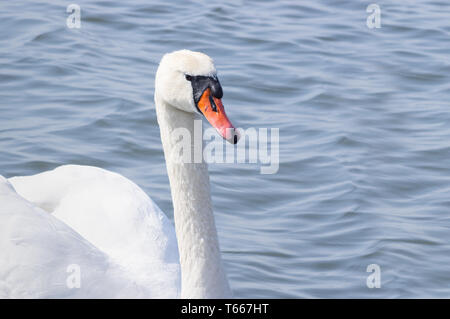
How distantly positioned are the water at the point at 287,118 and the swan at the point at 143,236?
0.97 m

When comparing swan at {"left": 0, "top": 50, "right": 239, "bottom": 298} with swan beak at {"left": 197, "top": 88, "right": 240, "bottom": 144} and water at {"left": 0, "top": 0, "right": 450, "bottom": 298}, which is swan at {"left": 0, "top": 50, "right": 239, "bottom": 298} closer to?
swan beak at {"left": 197, "top": 88, "right": 240, "bottom": 144}

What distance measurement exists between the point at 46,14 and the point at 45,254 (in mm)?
5799

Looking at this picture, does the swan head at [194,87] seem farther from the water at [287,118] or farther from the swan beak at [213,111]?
the water at [287,118]

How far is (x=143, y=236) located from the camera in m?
5.08

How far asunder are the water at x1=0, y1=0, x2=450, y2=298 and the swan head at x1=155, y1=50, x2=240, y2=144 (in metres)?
1.80

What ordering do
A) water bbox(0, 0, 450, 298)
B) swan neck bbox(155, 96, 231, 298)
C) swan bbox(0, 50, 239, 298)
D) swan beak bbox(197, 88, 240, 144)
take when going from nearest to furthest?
swan beak bbox(197, 88, 240, 144)
swan bbox(0, 50, 239, 298)
swan neck bbox(155, 96, 231, 298)
water bbox(0, 0, 450, 298)

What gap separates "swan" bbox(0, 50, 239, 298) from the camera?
4.31 metres

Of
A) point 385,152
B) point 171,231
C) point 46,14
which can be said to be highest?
point 46,14

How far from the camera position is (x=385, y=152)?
25.3 feet

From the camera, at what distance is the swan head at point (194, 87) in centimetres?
423

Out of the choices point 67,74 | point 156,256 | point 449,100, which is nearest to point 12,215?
point 156,256

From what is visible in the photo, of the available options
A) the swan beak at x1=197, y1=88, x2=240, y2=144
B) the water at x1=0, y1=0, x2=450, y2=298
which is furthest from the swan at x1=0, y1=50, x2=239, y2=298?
the water at x1=0, y1=0, x2=450, y2=298

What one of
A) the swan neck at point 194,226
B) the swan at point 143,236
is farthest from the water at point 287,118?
the swan neck at point 194,226

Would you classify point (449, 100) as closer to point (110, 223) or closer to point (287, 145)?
point (287, 145)
